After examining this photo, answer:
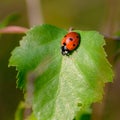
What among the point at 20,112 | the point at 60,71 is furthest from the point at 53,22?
the point at 60,71

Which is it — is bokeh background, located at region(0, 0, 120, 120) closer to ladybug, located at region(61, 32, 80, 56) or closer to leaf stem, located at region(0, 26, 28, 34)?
leaf stem, located at region(0, 26, 28, 34)

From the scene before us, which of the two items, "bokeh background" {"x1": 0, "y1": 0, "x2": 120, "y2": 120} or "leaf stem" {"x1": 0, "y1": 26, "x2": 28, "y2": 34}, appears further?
"bokeh background" {"x1": 0, "y1": 0, "x2": 120, "y2": 120}

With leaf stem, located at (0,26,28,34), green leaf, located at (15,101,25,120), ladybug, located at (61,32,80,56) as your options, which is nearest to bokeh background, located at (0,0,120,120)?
green leaf, located at (15,101,25,120)

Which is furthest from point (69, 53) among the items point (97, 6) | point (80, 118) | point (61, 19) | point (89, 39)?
point (97, 6)

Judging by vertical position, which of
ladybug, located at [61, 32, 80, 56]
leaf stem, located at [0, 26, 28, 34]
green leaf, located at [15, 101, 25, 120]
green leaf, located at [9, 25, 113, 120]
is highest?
leaf stem, located at [0, 26, 28, 34]

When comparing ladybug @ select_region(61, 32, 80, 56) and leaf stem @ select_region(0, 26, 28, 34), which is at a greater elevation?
leaf stem @ select_region(0, 26, 28, 34)

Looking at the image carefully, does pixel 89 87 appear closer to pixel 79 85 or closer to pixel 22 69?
pixel 79 85

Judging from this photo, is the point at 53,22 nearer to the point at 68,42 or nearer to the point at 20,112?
the point at 20,112
